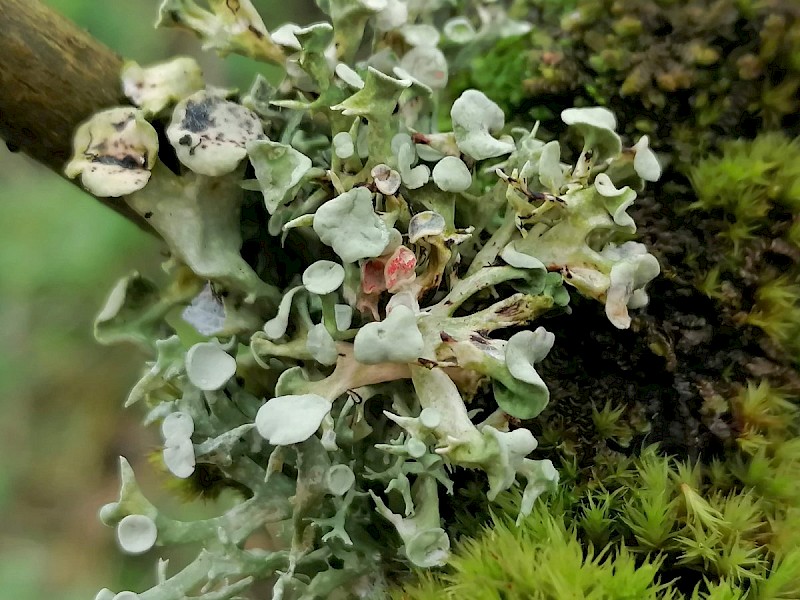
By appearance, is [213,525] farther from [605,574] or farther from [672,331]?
[672,331]

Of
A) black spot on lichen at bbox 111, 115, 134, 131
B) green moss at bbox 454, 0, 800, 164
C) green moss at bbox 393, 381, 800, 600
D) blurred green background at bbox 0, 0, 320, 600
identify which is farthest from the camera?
blurred green background at bbox 0, 0, 320, 600

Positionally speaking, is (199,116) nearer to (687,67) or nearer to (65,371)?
(687,67)

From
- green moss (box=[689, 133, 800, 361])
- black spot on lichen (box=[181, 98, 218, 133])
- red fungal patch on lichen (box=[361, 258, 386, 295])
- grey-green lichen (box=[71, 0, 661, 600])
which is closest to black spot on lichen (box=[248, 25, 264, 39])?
grey-green lichen (box=[71, 0, 661, 600])

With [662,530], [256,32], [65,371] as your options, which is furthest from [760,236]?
[65,371]

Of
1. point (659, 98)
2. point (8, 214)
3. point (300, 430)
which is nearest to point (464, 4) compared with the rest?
point (659, 98)

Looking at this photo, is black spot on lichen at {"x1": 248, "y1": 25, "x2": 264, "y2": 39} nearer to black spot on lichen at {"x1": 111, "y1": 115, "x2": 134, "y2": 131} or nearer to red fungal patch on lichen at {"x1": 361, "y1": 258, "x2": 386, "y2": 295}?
black spot on lichen at {"x1": 111, "y1": 115, "x2": 134, "y2": 131}
